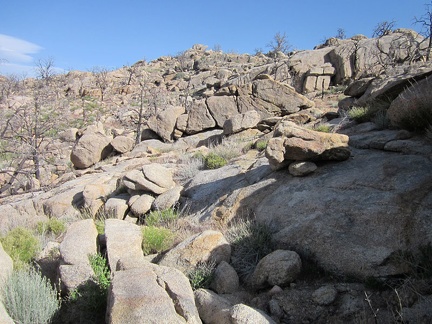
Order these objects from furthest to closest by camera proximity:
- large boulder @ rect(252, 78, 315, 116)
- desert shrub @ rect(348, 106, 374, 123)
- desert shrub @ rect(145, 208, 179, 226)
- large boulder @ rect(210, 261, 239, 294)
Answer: large boulder @ rect(252, 78, 315, 116) → desert shrub @ rect(348, 106, 374, 123) → desert shrub @ rect(145, 208, 179, 226) → large boulder @ rect(210, 261, 239, 294)

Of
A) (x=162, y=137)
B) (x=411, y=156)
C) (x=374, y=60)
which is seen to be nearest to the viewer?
(x=411, y=156)

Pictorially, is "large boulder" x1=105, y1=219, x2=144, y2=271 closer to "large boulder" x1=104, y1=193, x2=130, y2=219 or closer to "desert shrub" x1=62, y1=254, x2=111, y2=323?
"desert shrub" x1=62, y1=254, x2=111, y2=323

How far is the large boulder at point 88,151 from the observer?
60.3 feet

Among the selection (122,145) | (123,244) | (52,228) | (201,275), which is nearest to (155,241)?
(123,244)

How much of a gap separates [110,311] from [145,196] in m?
5.25

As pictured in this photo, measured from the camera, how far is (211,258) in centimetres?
455

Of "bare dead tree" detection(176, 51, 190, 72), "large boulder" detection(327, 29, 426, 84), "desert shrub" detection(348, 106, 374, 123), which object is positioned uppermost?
"bare dead tree" detection(176, 51, 190, 72)

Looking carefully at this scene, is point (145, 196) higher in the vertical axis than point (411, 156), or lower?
lower

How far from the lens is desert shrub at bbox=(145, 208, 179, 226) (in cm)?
A: 688

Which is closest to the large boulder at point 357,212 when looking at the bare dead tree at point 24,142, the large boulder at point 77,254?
the large boulder at point 77,254

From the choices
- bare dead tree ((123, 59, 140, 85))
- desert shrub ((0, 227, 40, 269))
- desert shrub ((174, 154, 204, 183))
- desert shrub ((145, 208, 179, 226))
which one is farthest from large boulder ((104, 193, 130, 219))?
bare dead tree ((123, 59, 140, 85))

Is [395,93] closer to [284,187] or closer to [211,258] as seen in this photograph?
[284,187]

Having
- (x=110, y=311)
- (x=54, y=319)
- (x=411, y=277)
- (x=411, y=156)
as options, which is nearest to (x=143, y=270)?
(x=110, y=311)

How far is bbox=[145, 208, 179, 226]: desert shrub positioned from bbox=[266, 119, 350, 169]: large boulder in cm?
238
